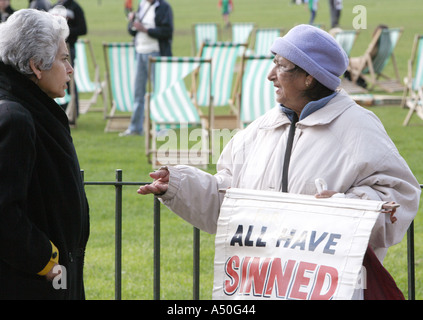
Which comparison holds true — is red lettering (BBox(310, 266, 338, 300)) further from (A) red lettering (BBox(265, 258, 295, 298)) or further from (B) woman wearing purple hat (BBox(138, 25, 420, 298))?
(B) woman wearing purple hat (BBox(138, 25, 420, 298))

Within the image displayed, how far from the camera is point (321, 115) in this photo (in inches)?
126

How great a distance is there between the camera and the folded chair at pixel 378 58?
1551cm

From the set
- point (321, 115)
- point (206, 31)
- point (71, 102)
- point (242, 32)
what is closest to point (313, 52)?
point (321, 115)

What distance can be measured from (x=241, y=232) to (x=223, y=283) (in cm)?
22

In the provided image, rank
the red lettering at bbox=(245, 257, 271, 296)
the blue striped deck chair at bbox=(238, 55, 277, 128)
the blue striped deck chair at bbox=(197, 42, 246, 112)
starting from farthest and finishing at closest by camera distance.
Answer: the blue striped deck chair at bbox=(197, 42, 246, 112) → the blue striped deck chair at bbox=(238, 55, 277, 128) → the red lettering at bbox=(245, 257, 271, 296)

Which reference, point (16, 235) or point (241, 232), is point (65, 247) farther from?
point (241, 232)

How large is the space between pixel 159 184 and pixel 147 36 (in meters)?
7.90

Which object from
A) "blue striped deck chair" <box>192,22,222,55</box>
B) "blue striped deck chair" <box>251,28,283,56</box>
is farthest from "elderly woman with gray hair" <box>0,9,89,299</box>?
"blue striped deck chair" <box>192,22,222,55</box>

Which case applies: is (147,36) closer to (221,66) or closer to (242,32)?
(221,66)

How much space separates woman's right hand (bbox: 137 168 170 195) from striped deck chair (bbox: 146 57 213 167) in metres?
5.59

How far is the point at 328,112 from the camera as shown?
3.21 metres

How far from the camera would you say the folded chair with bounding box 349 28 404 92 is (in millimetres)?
15508

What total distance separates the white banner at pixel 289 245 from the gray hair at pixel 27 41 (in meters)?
0.91
